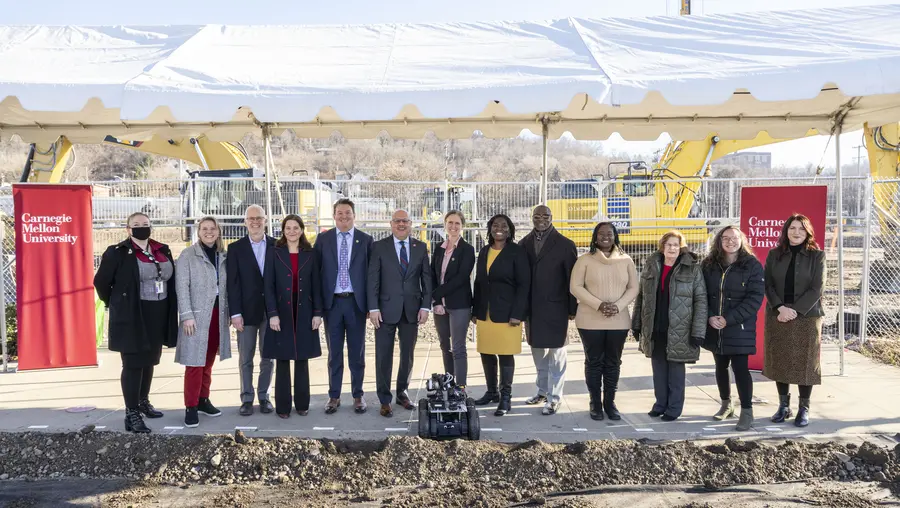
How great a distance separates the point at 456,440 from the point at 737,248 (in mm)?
2797

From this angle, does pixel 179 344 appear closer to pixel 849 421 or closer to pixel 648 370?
pixel 648 370

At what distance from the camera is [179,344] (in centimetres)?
516

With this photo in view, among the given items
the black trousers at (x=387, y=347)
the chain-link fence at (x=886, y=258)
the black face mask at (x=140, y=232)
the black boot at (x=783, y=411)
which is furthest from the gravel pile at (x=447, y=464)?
the chain-link fence at (x=886, y=258)

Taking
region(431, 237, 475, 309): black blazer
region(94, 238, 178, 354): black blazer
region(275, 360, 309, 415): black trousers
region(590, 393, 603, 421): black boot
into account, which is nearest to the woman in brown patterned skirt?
region(590, 393, 603, 421): black boot

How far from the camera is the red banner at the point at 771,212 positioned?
20.8ft

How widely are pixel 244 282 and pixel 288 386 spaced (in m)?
0.97

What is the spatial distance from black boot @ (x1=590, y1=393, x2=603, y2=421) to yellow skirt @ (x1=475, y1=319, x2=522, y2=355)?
0.76 meters

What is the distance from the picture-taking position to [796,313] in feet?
17.3

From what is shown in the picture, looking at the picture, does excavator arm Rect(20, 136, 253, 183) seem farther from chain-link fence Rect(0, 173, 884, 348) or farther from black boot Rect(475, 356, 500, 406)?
black boot Rect(475, 356, 500, 406)

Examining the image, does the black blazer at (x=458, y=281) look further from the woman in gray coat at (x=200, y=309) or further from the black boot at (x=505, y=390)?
the woman in gray coat at (x=200, y=309)

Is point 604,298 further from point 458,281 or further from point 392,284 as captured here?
point 392,284

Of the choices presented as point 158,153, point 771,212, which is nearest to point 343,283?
point 771,212

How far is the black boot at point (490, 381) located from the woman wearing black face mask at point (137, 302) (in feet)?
8.80

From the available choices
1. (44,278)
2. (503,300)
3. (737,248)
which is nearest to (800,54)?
(737,248)
